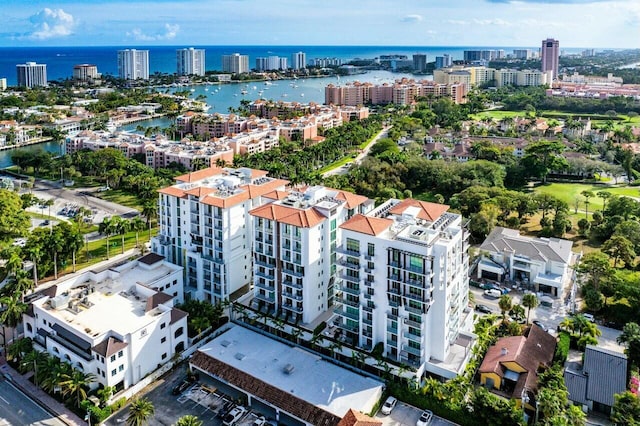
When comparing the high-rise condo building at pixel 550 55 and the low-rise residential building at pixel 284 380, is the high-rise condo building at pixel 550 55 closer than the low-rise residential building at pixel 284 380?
No

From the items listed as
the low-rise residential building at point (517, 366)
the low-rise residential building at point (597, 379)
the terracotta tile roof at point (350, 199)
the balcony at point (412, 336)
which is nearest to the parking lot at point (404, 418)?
the balcony at point (412, 336)

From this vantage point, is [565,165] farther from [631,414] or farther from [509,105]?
[509,105]

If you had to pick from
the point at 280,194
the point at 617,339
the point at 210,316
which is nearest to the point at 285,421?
the point at 210,316

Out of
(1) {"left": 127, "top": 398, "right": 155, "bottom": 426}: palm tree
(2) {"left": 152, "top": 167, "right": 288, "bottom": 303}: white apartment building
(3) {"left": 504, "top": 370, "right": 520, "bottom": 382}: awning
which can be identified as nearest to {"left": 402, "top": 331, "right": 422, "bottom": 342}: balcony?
(3) {"left": 504, "top": 370, "right": 520, "bottom": 382}: awning

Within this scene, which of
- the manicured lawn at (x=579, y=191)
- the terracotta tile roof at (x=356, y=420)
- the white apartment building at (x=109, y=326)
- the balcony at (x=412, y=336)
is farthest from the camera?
the manicured lawn at (x=579, y=191)

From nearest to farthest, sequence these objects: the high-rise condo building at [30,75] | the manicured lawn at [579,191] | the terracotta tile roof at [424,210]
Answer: the terracotta tile roof at [424,210] → the manicured lawn at [579,191] → the high-rise condo building at [30,75]

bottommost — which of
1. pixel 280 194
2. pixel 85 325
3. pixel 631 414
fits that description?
pixel 631 414

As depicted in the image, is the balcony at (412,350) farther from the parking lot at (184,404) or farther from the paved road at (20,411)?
the paved road at (20,411)
